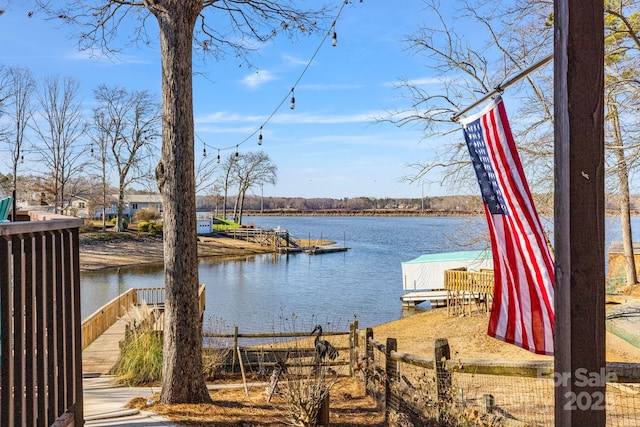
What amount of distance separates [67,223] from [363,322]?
16965mm

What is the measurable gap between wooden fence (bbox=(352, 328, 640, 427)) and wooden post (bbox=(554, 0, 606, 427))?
170 cm

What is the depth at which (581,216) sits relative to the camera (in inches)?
68.1

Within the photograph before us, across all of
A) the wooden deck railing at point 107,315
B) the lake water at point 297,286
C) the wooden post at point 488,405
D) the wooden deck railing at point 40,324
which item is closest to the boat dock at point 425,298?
the lake water at point 297,286

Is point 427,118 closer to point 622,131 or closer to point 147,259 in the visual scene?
point 622,131

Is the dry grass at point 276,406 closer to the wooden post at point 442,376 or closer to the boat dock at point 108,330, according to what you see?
the wooden post at point 442,376

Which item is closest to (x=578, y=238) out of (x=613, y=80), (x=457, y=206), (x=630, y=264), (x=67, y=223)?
(x=67, y=223)

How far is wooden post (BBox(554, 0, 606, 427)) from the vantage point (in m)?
1.71

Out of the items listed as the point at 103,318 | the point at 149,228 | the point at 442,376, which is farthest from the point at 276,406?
the point at 149,228

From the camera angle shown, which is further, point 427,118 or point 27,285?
point 427,118

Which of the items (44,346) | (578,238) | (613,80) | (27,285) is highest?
(613,80)

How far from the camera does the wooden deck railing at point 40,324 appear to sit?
232 centimetres

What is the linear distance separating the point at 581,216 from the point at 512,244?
907mm

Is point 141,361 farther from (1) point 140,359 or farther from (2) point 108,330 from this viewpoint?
(2) point 108,330

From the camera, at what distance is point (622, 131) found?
433 inches
